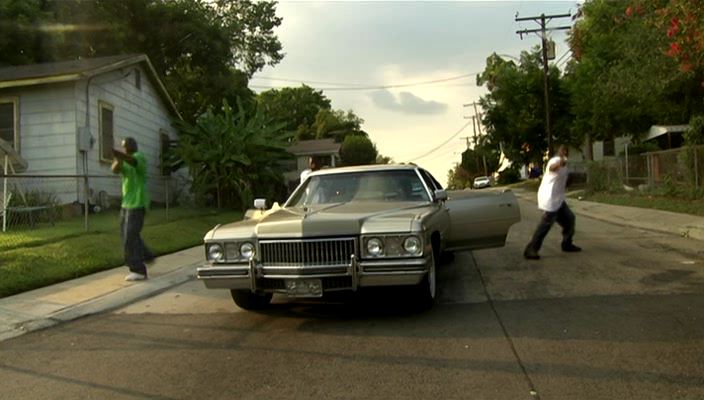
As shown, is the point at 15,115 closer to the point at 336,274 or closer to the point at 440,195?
the point at 440,195

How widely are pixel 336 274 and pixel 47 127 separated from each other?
14.1 m

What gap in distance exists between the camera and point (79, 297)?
7797 mm

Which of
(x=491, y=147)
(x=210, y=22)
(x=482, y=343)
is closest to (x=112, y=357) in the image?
(x=482, y=343)

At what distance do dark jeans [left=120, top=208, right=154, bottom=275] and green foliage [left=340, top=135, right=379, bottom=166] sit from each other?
50475mm

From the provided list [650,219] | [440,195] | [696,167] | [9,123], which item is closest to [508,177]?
[696,167]

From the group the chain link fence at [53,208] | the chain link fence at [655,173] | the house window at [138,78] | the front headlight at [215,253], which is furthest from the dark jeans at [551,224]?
the house window at [138,78]

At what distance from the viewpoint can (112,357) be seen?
5.33 meters

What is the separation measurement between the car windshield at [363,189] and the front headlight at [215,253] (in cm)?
148

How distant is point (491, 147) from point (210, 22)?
2337cm

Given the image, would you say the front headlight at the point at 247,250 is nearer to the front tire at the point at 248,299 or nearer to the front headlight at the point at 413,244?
the front tire at the point at 248,299

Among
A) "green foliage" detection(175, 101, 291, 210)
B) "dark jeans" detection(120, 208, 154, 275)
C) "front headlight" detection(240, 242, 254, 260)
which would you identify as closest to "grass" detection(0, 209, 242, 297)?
"dark jeans" detection(120, 208, 154, 275)

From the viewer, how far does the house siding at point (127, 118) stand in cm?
1762

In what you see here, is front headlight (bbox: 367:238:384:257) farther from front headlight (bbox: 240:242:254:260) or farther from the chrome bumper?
front headlight (bbox: 240:242:254:260)

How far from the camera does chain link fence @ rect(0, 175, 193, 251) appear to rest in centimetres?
1148
